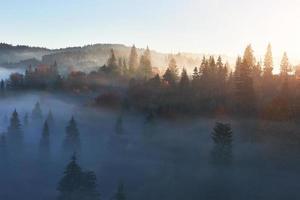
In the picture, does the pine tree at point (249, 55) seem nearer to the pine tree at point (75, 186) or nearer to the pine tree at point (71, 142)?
the pine tree at point (71, 142)


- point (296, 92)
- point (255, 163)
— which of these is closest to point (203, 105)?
point (296, 92)

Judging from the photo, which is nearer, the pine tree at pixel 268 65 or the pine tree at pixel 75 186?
the pine tree at pixel 75 186

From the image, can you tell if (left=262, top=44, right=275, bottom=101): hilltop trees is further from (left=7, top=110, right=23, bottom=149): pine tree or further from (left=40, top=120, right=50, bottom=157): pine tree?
(left=7, top=110, right=23, bottom=149): pine tree

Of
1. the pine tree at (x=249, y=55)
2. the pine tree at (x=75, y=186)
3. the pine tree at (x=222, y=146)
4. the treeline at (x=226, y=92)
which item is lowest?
the pine tree at (x=75, y=186)

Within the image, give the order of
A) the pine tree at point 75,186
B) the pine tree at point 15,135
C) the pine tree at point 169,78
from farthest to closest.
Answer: the pine tree at point 169,78 → the pine tree at point 15,135 → the pine tree at point 75,186

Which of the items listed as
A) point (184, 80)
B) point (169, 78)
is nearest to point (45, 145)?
point (184, 80)

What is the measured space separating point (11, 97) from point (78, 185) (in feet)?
385

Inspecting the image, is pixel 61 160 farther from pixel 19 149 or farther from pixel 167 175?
pixel 167 175

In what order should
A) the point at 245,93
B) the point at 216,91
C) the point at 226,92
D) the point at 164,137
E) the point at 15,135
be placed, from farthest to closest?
the point at 216,91, the point at 226,92, the point at 15,135, the point at 164,137, the point at 245,93

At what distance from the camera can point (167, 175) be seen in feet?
318

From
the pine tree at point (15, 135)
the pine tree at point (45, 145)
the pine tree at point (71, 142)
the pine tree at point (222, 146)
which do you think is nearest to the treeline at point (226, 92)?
the pine tree at point (71, 142)

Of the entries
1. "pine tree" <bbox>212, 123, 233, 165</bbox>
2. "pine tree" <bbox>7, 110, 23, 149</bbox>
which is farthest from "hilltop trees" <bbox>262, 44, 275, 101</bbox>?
"pine tree" <bbox>7, 110, 23, 149</bbox>

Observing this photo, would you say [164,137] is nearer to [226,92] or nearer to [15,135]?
[226,92]

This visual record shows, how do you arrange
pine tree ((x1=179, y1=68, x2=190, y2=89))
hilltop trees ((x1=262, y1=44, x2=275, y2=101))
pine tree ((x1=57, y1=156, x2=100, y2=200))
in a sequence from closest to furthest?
pine tree ((x1=57, y1=156, x2=100, y2=200)) → hilltop trees ((x1=262, y1=44, x2=275, y2=101)) → pine tree ((x1=179, y1=68, x2=190, y2=89))
